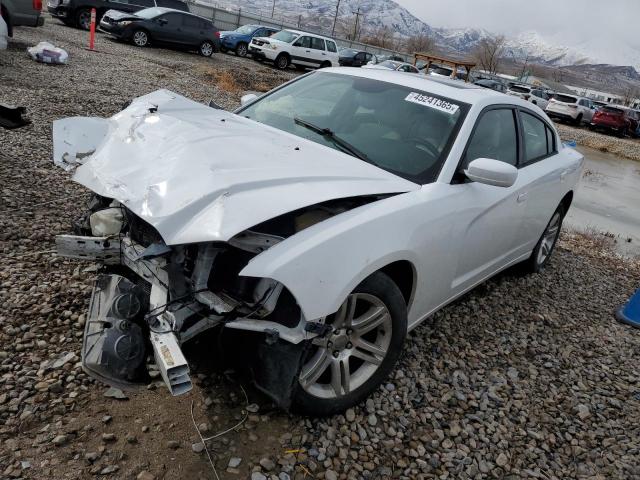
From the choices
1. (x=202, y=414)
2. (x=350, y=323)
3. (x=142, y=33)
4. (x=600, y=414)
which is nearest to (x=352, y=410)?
(x=350, y=323)

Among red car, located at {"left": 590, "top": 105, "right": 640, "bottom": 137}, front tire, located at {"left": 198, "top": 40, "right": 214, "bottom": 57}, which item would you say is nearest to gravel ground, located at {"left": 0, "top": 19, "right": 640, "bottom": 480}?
front tire, located at {"left": 198, "top": 40, "right": 214, "bottom": 57}

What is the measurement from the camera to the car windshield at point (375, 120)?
3.23 metres

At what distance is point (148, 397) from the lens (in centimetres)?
259

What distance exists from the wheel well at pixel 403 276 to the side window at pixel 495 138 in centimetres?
85

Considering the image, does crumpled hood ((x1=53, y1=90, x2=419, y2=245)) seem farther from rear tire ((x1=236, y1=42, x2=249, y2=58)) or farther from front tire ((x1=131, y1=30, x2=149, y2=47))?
rear tire ((x1=236, y1=42, x2=249, y2=58))

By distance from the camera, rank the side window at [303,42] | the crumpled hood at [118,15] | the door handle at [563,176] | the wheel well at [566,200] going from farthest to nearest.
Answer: the side window at [303,42] < the crumpled hood at [118,15] < the wheel well at [566,200] < the door handle at [563,176]

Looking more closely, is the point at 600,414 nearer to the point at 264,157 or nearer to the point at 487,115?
the point at 487,115

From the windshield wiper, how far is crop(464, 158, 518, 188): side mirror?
0.61 m

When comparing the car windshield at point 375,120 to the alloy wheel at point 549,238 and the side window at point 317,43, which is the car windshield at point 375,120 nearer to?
the alloy wheel at point 549,238

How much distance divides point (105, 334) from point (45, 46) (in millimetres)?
10888

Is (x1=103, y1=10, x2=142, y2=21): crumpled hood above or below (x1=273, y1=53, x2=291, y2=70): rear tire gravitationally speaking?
above

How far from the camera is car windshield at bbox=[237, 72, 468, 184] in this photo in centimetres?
323

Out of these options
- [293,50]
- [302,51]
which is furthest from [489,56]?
[293,50]

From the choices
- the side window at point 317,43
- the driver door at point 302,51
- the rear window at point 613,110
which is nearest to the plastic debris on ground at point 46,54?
the driver door at point 302,51
